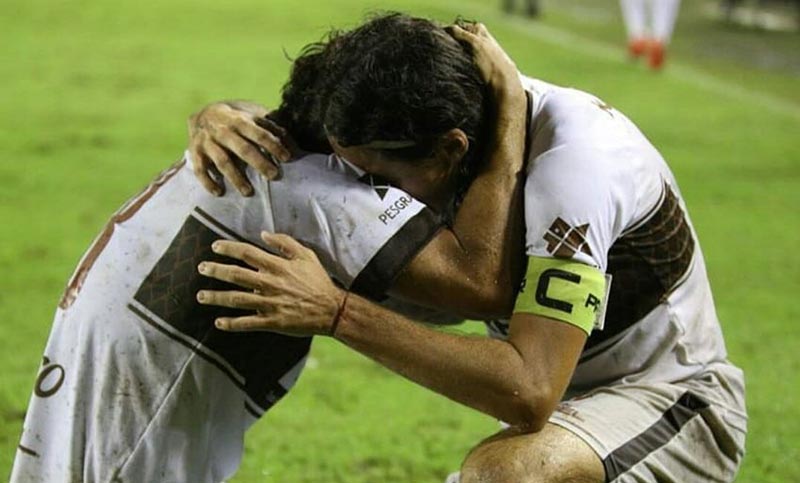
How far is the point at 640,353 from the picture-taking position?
2.99 metres

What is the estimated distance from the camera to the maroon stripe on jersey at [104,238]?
2744mm

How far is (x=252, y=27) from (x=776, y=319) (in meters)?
8.62

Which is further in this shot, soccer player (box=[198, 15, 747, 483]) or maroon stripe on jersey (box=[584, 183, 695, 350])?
maroon stripe on jersey (box=[584, 183, 695, 350])

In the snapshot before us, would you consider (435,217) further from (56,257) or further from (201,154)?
(56,257)

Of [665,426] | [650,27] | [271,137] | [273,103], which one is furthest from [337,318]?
[650,27]

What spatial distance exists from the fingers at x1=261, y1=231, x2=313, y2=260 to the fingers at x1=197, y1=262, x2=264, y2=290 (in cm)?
8

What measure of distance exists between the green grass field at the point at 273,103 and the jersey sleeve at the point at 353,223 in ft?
4.66

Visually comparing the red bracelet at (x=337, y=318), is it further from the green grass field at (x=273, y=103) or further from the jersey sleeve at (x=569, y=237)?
the green grass field at (x=273, y=103)

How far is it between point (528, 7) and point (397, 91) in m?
12.7

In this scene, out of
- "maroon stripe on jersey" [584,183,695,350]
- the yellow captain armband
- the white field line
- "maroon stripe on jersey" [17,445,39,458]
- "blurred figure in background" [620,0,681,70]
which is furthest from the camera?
"blurred figure in background" [620,0,681,70]

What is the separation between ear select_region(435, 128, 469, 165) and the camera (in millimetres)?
2684

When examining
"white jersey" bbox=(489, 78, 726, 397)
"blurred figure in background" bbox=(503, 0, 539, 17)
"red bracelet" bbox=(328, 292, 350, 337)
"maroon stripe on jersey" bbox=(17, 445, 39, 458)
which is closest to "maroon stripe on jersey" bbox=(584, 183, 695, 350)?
"white jersey" bbox=(489, 78, 726, 397)

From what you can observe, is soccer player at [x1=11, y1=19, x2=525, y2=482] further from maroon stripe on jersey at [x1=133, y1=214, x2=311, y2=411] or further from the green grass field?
the green grass field

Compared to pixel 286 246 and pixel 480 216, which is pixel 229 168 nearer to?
pixel 286 246
